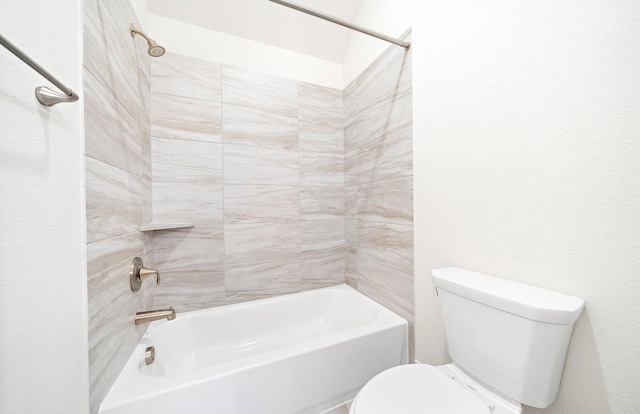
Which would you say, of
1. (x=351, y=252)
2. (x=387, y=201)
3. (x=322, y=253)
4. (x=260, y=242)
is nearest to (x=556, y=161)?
(x=387, y=201)

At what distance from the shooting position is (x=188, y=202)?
155 centimetres

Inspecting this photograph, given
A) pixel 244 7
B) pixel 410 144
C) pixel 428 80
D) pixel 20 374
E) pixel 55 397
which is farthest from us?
pixel 244 7

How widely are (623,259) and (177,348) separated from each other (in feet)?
6.41

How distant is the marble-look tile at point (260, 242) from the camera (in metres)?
1.66

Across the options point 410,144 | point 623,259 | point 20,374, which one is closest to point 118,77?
point 20,374

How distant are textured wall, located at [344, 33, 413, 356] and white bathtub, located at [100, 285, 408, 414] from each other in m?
0.19

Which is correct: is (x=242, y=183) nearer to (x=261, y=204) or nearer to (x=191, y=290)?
(x=261, y=204)

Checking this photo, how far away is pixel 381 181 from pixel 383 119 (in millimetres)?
401

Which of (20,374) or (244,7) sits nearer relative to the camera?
(20,374)

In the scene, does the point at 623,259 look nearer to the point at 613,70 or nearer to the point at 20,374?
the point at 613,70

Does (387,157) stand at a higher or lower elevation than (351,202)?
higher

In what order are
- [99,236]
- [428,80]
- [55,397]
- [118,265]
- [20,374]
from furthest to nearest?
[428,80]
[118,265]
[99,236]
[55,397]
[20,374]

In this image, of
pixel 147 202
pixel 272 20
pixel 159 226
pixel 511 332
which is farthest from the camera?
pixel 272 20

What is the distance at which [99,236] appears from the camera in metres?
0.85
